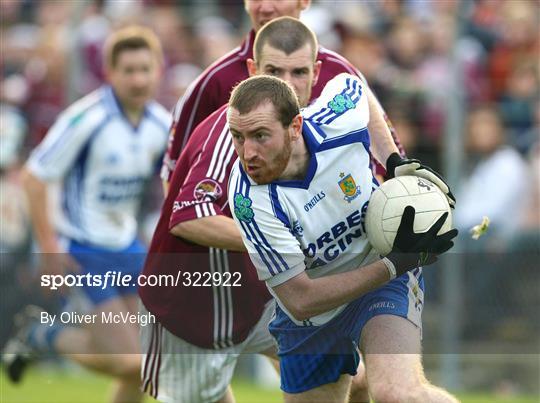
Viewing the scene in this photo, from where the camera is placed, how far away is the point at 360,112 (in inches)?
219

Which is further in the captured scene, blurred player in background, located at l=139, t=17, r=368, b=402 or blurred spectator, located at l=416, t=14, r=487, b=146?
blurred spectator, located at l=416, t=14, r=487, b=146

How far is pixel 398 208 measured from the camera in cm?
527

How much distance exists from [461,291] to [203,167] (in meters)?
4.98

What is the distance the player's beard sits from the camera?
5148 mm

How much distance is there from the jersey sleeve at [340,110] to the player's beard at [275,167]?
283 mm

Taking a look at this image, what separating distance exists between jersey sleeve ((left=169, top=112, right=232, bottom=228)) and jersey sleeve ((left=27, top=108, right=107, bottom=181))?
291 centimetres

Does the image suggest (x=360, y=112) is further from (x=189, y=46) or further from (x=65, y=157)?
(x=189, y=46)

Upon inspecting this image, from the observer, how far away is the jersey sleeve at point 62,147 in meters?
8.82

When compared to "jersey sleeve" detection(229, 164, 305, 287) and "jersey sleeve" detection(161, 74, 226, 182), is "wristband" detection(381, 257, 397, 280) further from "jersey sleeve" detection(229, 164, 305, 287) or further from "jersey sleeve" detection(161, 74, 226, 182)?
"jersey sleeve" detection(161, 74, 226, 182)

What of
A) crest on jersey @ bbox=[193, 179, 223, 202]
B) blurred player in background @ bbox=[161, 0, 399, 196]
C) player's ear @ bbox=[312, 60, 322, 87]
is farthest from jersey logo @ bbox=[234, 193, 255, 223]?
blurred player in background @ bbox=[161, 0, 399, 196]

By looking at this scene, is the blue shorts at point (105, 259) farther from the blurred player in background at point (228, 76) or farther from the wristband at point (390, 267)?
the wristband at point (390, 267)

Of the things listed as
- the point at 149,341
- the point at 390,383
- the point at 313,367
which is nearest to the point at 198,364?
the point at 149,341

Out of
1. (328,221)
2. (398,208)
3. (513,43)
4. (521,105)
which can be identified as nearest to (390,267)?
(398,208)

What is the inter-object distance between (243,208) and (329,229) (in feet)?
1.42
